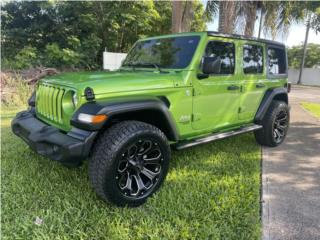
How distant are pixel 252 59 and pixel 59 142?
128 inches

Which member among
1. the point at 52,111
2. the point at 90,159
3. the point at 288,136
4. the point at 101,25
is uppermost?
the point at 101,25

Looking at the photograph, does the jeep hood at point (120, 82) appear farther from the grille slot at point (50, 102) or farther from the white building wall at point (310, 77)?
the white building wall at point (310, 77)

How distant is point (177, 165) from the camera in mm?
4051

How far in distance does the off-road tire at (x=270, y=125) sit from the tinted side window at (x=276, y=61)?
0.57 metres

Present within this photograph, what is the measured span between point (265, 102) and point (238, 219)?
2.59 meters

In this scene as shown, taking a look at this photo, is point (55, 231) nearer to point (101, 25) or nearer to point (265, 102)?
point (265, 102)

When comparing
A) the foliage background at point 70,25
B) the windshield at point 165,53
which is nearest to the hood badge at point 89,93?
the windshield at point 165,53

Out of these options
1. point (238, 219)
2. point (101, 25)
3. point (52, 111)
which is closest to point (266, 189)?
point (238, 219)

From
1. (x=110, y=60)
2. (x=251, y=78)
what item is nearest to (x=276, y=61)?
(x=251, y=78)

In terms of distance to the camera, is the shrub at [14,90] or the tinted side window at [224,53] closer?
the tinted side window at [224,53]

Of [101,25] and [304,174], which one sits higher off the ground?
[101,25]

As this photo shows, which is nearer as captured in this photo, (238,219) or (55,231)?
(55,231)

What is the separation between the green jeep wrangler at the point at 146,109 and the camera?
2.74 meters

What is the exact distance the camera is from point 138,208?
2969mm
